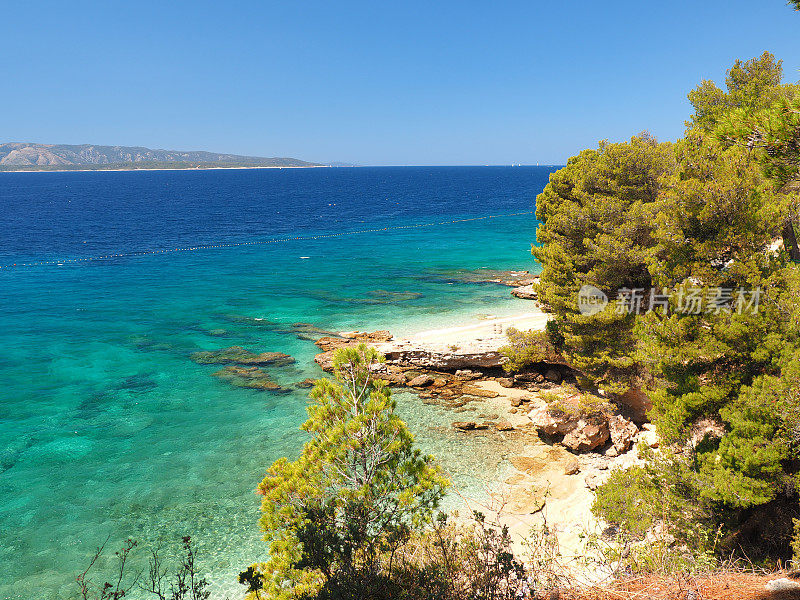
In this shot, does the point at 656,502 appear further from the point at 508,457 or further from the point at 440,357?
the point at 440,357

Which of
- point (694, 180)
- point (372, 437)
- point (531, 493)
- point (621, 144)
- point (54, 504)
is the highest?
point (621, 144)

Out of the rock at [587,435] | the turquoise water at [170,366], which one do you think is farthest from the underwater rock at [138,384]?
the rock at [587,435]

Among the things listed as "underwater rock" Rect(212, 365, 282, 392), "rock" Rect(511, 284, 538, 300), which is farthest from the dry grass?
"rock" Rect(511, 284, 538, 300)

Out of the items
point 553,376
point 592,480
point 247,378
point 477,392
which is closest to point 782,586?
point 592,480

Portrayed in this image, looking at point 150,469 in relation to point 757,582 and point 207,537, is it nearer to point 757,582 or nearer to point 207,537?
point 207,537

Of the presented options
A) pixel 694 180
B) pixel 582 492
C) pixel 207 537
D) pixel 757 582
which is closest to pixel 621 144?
pixel 694 180

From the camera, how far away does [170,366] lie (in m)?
28.7

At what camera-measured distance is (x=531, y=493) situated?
16.0 meters

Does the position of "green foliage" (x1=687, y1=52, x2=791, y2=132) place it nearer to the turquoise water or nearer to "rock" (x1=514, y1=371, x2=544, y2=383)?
"rock" (x1=514, y1=371, x2=544, y2=383)

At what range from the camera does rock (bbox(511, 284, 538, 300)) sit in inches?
1518

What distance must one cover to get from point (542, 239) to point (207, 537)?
19.1 m

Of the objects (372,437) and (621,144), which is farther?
(621,144)

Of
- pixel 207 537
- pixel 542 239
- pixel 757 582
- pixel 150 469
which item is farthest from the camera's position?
pixel 542 239

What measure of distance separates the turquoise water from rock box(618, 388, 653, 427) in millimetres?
6864
